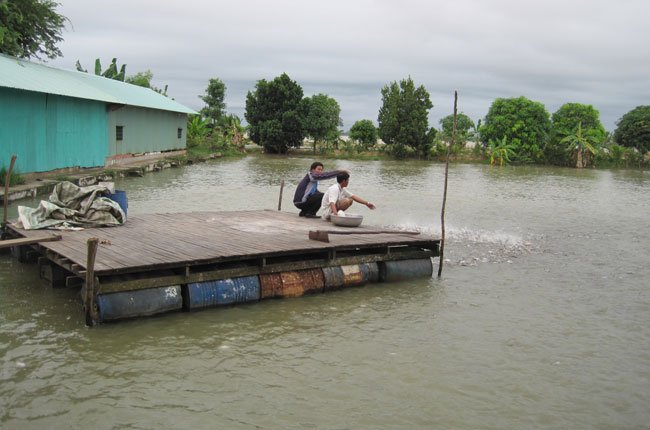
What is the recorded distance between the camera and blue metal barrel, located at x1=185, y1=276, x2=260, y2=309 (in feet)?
25.2

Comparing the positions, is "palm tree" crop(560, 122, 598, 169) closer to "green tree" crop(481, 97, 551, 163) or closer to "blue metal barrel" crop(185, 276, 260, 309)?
"green tree" crop(481, 97, 551, 163)

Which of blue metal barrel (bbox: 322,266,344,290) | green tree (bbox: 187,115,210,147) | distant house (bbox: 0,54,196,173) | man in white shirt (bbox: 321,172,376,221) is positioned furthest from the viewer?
green tree (bbox: 187,115,210,147)

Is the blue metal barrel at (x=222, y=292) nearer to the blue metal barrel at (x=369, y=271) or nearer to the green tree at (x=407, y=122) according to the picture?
the blue metal barrel at (x=369, y=271)

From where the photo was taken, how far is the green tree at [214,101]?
52469mm

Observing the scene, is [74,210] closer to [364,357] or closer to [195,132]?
[364,357]

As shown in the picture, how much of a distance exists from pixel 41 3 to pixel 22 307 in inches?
831

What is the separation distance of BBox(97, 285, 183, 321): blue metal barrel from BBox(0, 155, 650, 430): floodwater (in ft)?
0.55

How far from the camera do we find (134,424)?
16.3 feet

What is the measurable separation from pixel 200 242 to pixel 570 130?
167 ft

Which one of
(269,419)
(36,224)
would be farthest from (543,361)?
(36,224)

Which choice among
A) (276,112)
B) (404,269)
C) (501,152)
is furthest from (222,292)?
(501,152)

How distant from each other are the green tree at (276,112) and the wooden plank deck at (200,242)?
35.8 m

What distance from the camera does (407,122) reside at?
159 ft

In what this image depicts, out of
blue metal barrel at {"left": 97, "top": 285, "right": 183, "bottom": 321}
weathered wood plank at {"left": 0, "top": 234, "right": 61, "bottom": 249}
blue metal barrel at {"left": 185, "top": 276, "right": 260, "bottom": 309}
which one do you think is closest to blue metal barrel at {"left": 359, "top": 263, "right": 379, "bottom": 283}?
blue metal barrel at {"left": 185, "top": 276, "right": 260, "bottom": 309}
